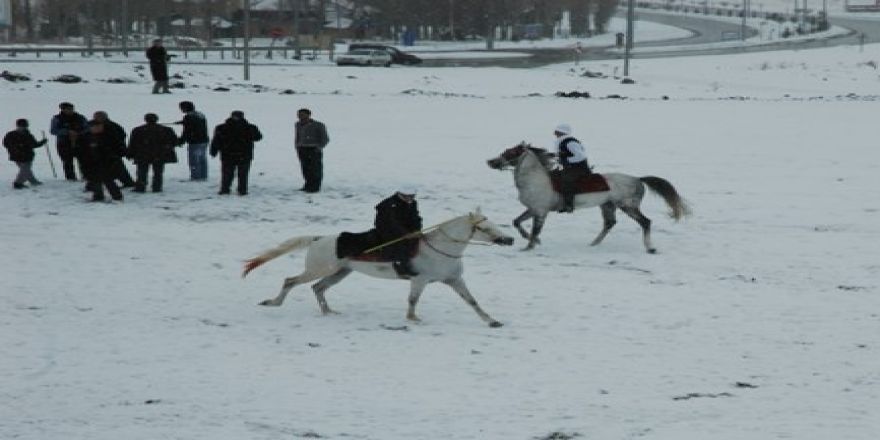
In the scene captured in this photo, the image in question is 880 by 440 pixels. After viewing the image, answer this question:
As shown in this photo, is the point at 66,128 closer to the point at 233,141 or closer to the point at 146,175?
the point at 146,175

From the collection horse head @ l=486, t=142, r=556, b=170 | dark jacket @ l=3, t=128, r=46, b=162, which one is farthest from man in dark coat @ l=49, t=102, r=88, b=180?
horse head @ l=486, t=142, r=556, b=170

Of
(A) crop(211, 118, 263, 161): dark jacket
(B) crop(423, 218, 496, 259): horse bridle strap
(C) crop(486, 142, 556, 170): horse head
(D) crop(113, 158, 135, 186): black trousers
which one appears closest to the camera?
(B) crop(423, 218, 496, 259): horse bridle strap

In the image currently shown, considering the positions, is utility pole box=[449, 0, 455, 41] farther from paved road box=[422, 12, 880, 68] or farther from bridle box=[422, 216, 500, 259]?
bridle box=[422, 216, 500, 259]

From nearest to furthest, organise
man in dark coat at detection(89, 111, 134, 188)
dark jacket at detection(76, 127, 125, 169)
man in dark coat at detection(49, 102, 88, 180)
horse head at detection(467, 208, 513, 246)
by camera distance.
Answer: horse head at detection(467, 208, 513, 246), dark jacket at detection(76, 127, 125, 169), man in dark coat at detection(89, 111, 134, 188), man in dark coat at detection(49, 102, 88, 180)

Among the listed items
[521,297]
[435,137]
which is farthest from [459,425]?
[435,137]

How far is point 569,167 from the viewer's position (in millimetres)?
17344

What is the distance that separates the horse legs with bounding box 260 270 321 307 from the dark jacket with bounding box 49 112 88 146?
31.7 ft

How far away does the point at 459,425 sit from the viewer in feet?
32.2

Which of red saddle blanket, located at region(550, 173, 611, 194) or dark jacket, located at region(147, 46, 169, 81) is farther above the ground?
dark jacket, located at region(147, 46, 169, 81)

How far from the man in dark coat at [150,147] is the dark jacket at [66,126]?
1.43 meters

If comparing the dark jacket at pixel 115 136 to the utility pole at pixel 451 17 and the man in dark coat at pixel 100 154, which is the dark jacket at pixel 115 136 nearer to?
the man in dark coat at pixel 100 154

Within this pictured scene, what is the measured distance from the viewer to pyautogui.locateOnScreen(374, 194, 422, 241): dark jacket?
42.3ft

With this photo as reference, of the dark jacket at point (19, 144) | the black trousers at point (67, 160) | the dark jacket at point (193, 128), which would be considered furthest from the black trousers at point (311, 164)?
the dark jacket at point (19, 144)

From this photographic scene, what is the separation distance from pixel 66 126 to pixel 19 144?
995 mm
